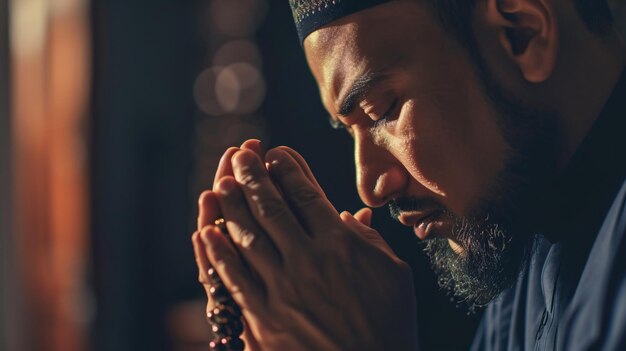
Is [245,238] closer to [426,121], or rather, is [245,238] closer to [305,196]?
[305,196]

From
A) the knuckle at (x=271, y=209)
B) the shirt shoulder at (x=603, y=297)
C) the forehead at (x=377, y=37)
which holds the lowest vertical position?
the shirt shoulder at (x=603, y=297)

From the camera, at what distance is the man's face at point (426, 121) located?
39.8 inches

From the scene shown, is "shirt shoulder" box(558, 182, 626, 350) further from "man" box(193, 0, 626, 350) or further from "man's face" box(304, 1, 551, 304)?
"man's face" box(304, 1, 551, 304)

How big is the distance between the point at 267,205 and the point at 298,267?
9 cm

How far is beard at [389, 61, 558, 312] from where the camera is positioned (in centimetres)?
102

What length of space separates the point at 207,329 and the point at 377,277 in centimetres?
213

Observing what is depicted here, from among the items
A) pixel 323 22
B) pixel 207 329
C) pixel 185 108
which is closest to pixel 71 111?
pixel 185 108

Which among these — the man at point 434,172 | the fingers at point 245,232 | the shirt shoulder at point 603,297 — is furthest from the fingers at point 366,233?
the shirt shoulder at point 603,297

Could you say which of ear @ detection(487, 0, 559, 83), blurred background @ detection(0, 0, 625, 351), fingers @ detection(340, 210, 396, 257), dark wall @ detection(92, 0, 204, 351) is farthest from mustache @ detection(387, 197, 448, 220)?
dark wall @ detection(92, 0, 204, 351)

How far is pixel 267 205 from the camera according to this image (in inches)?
35.6

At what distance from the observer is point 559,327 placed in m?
0.93

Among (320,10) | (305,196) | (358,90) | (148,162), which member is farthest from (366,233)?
(148,162)

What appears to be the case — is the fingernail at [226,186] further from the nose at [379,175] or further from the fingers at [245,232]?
the nose at [379,175]

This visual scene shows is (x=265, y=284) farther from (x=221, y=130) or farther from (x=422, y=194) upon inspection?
(x=221, y=130)
